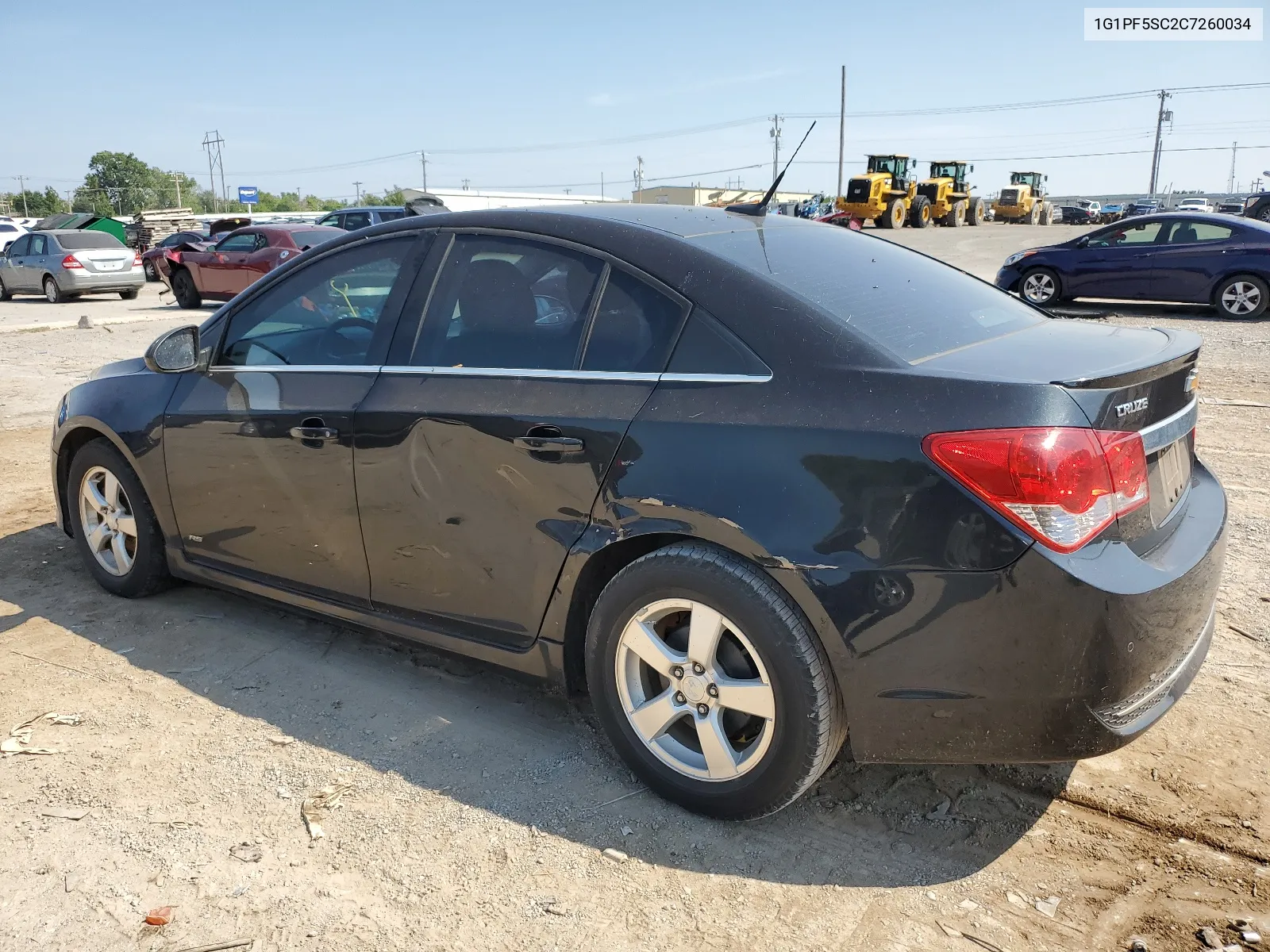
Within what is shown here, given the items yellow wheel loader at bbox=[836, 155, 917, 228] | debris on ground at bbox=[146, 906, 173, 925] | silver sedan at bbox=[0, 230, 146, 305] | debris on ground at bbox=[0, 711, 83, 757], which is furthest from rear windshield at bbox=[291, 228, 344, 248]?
yellow wheel loader at bbox=[836, 155, 917, 228]

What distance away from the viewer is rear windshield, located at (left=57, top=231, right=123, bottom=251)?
70.0ft

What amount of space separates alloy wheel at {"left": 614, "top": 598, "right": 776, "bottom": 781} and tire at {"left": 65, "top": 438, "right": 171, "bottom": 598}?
2492mm

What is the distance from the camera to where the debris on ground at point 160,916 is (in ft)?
8.03

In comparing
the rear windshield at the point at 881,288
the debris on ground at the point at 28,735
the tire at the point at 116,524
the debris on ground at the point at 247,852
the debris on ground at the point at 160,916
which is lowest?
the debris on ground at the point at 247,852

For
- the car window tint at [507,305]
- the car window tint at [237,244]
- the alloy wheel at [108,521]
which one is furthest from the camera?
the car window tint at [237,244]

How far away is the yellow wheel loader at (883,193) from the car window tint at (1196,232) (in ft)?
89.3

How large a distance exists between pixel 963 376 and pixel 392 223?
210 centimetres

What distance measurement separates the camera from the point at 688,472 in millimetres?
2662

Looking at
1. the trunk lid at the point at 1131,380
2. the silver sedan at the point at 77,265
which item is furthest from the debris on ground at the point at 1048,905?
the silver sedan at the point at 77,265

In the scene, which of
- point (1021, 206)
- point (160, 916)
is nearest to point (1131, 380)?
point (160, 916)

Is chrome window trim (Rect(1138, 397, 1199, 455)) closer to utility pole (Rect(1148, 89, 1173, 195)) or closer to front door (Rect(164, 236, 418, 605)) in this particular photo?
front door (Rect(164, 236, 418, 605))

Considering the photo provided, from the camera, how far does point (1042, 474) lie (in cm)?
228

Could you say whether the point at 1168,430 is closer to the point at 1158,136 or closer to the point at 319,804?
the point at 319,804

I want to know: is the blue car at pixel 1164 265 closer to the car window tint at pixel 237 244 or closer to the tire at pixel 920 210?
the car window tint at pixel 237 244
